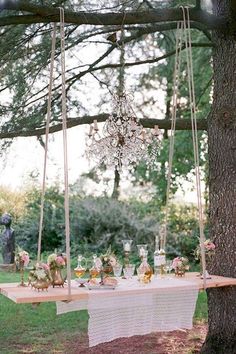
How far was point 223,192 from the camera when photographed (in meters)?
3.83

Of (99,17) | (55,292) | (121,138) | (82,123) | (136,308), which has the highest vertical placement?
(99,17)

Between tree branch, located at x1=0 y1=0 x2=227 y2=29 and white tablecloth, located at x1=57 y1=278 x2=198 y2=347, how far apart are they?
1449mm

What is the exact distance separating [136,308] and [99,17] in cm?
161

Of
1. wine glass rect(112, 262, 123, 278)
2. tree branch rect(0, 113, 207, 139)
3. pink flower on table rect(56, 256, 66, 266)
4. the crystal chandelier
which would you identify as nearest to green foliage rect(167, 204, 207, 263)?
tree branch rect(0, 113, 207, 139)

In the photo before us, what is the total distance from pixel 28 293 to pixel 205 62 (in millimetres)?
4820

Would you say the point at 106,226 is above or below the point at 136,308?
above

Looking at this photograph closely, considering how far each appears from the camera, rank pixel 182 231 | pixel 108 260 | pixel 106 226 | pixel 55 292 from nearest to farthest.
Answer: pixel 55 292, pixel 108 260, pixel 106 226, pixel 182 231

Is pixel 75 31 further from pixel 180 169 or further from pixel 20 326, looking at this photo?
pixel 180 169

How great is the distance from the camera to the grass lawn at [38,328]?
450 cm

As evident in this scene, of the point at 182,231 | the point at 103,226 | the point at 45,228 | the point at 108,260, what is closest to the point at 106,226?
the point at 103,226

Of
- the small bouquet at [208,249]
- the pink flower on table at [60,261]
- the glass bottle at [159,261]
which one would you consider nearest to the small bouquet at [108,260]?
the pink flower on table at [60,261]

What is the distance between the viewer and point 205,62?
7074 millimetres

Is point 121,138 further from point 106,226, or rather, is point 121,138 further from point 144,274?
point 106,226

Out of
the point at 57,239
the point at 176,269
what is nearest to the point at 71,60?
the point at 176,269
